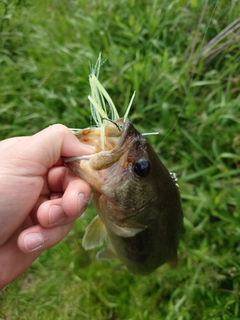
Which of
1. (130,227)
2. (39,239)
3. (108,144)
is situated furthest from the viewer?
Answer: (130,227)

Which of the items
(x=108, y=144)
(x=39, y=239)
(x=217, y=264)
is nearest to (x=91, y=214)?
(x=217, y=264)

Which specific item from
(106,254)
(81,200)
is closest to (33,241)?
(81,200)

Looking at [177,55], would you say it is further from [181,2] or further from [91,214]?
[91,214]

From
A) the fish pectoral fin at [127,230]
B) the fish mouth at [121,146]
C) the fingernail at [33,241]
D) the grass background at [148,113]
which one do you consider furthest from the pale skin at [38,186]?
the grass background at [148,113]

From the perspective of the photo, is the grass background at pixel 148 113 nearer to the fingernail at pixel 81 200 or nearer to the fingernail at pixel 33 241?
the fingernail at pixel 81 200

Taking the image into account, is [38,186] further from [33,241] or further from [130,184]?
[130,184]
